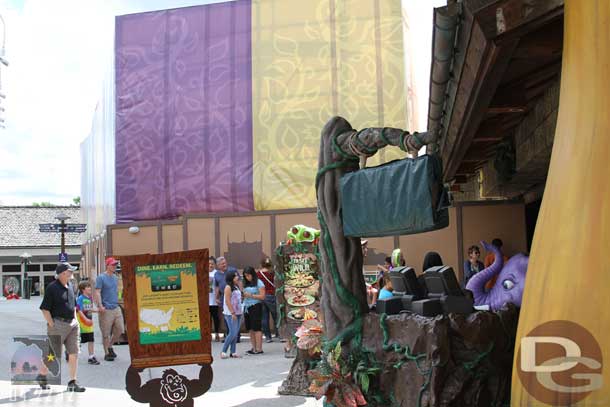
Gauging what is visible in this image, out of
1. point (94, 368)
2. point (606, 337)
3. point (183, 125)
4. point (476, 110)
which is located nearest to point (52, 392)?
point (94, 368)

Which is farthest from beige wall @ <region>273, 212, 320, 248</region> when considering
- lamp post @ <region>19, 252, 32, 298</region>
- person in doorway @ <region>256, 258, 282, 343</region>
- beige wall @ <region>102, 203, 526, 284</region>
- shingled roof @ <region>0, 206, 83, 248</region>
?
shingled roof @ <region>0, 206, 83, 248</region>

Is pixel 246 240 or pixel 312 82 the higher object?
pixel 312 82

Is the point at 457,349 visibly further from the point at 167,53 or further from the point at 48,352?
the point at 167,53

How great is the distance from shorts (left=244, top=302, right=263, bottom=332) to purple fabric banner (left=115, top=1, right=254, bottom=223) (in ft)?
18.2

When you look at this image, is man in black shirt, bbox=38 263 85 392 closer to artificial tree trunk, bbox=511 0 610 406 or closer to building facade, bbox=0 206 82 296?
artificial tree trunk, bbox=511 0 610 406

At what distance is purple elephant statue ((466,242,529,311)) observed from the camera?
5989 millimetres

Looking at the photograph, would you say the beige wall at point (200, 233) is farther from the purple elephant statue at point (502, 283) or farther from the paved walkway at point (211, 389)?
the purple elephant statue at point (502, 283)

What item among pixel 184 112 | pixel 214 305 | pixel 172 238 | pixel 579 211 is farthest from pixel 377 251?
pixel 579 211

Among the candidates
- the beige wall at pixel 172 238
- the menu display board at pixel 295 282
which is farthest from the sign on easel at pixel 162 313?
the beige wall at pixel 172 238

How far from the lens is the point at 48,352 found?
28.5 feet

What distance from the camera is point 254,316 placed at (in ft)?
42.8

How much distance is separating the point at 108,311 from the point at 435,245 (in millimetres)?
6599

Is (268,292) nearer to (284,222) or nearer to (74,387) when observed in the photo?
(284,222)

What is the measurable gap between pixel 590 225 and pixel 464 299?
5.26 ft
